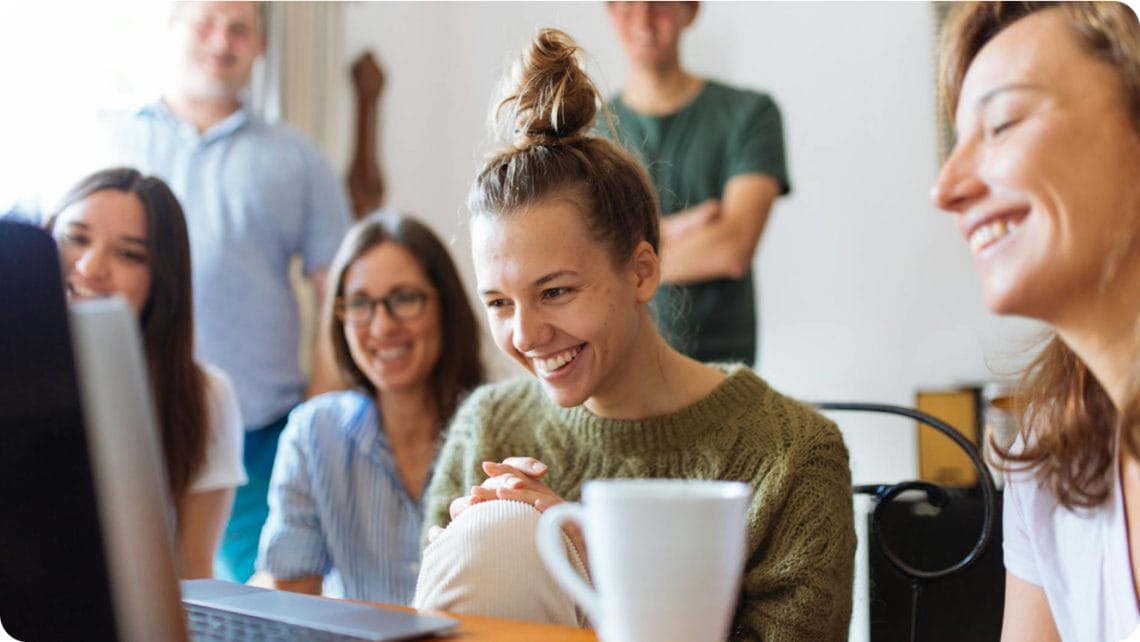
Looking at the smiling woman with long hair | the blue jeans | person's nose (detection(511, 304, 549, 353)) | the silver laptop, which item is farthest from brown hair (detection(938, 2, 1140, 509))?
the blue jeans

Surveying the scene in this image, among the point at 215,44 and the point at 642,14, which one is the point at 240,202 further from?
the point at 642,14

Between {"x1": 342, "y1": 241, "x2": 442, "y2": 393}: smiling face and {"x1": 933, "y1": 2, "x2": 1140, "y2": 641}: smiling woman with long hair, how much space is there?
49.1 inches

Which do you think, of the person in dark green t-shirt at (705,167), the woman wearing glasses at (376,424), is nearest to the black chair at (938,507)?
the woman wearing glasses at (376,424)

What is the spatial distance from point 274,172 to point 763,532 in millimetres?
1883

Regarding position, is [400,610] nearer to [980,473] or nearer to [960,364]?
[980,473]

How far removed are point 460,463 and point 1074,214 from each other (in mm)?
932

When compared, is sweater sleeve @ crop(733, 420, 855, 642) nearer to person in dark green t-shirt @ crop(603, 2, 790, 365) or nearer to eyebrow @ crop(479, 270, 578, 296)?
eyebrow @ crop(479, 270, 578, 296)

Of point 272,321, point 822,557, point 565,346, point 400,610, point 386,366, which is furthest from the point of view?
point 272,321

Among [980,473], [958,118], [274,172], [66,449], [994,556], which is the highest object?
[274,172]

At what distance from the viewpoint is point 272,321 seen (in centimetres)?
276

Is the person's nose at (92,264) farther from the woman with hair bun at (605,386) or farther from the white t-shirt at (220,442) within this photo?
the woman with hair bun at (605,386)

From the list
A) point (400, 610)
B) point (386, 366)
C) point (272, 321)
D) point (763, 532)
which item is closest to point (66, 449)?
point (400, 610)

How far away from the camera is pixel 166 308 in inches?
75.6

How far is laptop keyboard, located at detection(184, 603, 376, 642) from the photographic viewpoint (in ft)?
2.45
